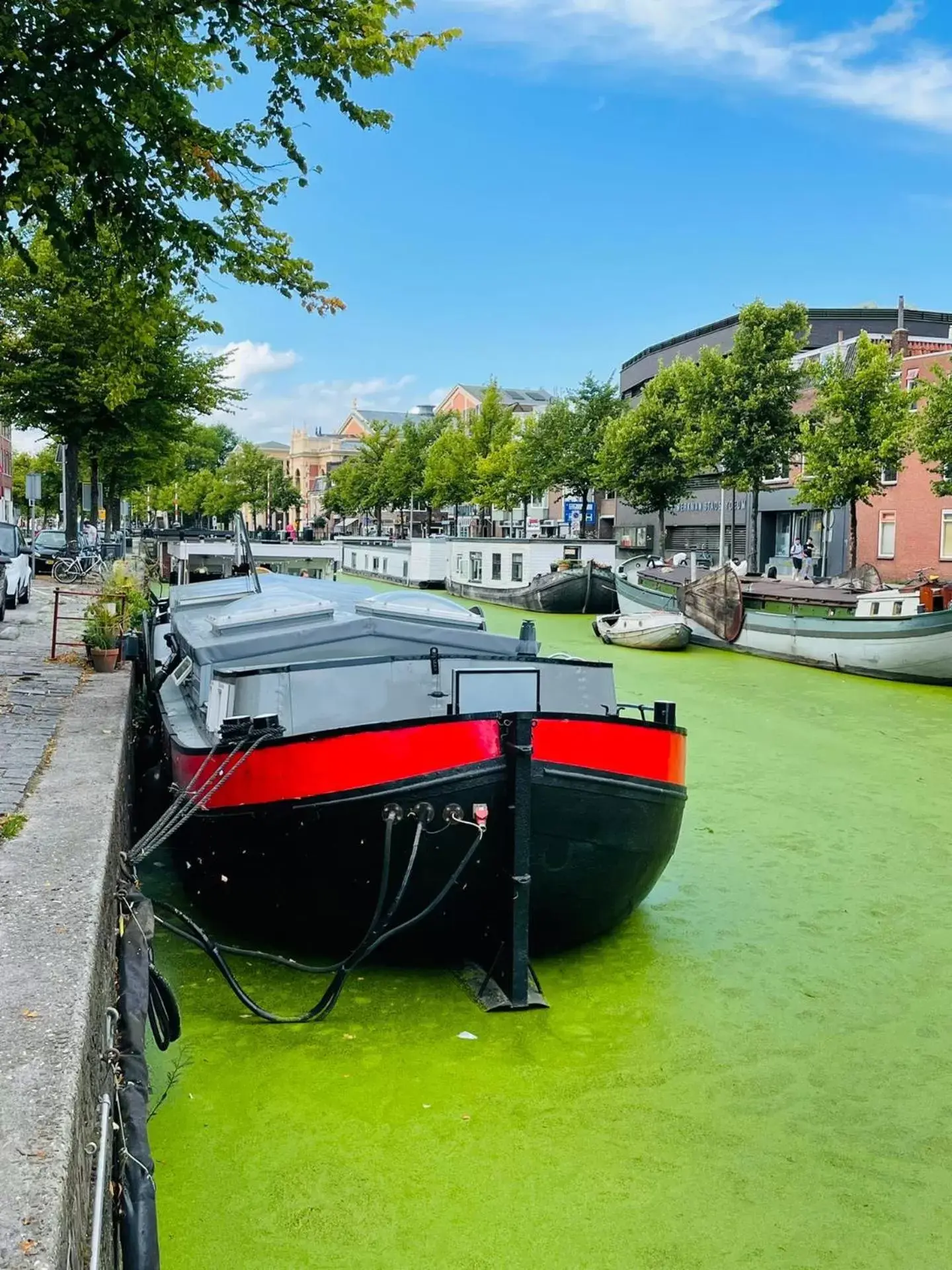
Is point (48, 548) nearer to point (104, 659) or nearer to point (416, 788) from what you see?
point (104, 659)

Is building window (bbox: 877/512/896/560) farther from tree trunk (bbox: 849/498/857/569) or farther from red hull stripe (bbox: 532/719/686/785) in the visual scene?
red hull stripe (bbox: 532/719/686/785)

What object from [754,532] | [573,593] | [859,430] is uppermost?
[859,430]

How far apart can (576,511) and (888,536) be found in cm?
1427

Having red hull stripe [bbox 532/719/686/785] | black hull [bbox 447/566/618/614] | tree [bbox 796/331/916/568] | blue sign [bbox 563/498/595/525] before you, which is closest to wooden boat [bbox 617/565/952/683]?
tree [bbox 796/331/916/568]

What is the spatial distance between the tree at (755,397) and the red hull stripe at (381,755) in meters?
28.1

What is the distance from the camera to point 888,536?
37.7 meters

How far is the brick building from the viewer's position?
3459 cm

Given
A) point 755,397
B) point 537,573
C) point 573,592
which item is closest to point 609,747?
point 755,397

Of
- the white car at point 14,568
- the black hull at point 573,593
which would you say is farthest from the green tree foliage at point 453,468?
the white car at point 14,568

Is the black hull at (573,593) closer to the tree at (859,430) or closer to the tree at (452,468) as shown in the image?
the tree at (859,430)

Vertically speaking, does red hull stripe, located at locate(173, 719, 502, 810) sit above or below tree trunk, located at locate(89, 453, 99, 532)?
below

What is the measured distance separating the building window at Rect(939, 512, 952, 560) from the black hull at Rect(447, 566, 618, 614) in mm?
10021

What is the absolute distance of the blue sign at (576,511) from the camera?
1877 inches

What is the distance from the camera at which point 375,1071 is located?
17.6 feet
